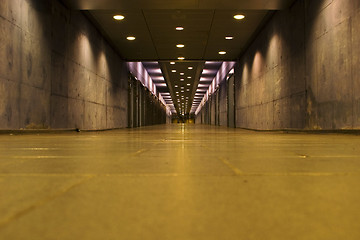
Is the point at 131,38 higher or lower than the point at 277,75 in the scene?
higher

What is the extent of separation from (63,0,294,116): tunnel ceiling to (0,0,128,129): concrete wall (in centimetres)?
86

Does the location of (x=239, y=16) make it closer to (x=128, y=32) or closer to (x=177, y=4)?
(x=177, y=4)

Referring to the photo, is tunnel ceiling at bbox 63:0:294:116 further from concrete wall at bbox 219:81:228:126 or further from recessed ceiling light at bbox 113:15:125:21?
concrete wall at bbox 219:81:228:126

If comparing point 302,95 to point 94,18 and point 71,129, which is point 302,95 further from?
point 94,18

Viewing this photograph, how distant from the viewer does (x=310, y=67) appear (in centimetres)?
810

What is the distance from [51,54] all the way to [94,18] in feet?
11.0

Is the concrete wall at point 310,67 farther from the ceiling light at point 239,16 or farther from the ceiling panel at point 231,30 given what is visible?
the ceiling light at point 239,16

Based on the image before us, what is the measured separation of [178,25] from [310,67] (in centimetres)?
547

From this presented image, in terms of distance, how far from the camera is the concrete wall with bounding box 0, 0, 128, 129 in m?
6.69

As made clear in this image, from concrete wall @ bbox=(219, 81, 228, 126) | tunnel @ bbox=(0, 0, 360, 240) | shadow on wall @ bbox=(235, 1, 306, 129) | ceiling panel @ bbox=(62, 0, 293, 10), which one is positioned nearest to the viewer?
tunnel @ bbox=(0, 0, 360, 240)

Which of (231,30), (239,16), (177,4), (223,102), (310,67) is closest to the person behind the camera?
(310,67)

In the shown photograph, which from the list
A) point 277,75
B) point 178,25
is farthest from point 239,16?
point 277,75

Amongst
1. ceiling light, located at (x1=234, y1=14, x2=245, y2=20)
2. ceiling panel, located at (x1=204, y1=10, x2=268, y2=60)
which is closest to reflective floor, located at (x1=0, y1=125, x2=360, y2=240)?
ceiling panel, located at (x1=204, y1=10, x2=268, y2=60)

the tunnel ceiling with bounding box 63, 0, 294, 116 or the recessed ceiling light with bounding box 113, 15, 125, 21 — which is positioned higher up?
the recessed ceiling light with bounding box 113, 15, 125, 21
